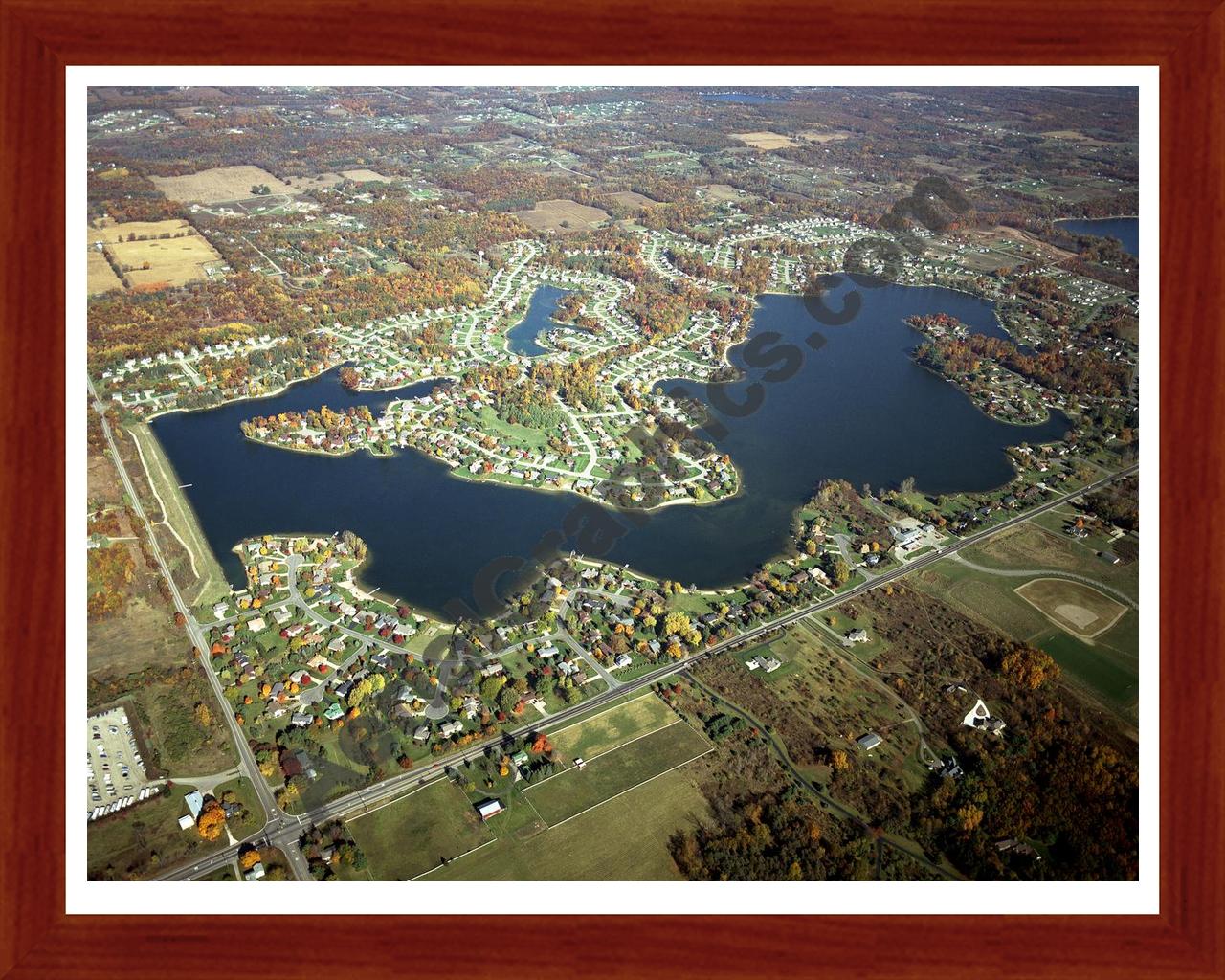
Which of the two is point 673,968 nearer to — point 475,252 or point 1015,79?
point 1015,79

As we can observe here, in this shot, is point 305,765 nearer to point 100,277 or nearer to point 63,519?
point 63,519

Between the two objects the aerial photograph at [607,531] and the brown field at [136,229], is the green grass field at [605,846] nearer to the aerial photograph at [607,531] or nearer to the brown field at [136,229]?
the aerial photograph at [607,531]

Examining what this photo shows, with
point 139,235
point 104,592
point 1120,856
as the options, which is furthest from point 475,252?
point 1120,856

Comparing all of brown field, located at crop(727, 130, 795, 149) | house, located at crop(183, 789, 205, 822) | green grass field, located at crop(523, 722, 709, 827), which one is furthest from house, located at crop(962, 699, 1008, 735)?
brown field, located at crop(727, 130, 795, 149)

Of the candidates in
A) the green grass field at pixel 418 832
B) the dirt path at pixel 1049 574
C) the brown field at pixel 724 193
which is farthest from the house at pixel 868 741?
the brown field at pixel 724 193

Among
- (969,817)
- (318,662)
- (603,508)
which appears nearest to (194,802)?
(318,662)

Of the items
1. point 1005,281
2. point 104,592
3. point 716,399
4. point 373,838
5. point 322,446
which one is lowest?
point 373,838

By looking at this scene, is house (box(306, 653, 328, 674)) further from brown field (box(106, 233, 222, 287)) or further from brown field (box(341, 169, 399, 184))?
brown field (box(341, 169, 399, 184))
